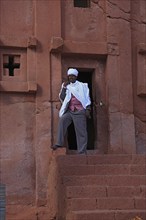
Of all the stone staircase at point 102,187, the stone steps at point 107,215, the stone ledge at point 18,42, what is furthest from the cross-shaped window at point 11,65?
the stone steps at point 107,215

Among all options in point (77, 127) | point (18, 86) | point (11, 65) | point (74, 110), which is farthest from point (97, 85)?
point (11, 65)

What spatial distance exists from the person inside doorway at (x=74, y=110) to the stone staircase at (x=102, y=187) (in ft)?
2.18

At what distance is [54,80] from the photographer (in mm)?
11320

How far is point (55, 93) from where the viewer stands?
11.3 meters

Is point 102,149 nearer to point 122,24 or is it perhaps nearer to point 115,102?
point 115,102

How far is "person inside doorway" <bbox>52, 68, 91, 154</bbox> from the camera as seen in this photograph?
10594 millimetres

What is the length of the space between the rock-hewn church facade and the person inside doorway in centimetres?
35

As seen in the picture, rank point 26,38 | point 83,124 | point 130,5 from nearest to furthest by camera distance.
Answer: point 83,124
point 26,38
point 130,5

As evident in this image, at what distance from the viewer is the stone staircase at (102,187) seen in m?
8.67

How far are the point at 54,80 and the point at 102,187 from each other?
2893mm

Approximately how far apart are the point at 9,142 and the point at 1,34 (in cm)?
216

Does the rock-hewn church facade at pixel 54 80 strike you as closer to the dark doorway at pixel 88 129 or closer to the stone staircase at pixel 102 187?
the dark doorway at pixel 88 129

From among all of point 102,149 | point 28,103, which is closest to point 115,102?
point 102,149

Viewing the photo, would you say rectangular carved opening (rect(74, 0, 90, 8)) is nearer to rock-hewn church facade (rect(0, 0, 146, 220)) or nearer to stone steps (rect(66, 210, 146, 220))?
rock-hewn church facade (rect(0, 0, 146, 220))
